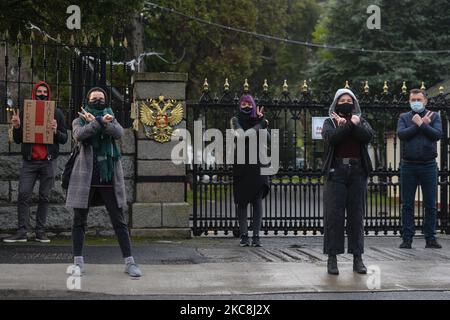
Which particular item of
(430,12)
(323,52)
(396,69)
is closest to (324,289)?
(396,69)

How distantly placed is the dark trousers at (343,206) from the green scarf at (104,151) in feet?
7.70

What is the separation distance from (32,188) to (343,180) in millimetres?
4583

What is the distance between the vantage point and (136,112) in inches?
458

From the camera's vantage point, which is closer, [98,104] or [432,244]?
[98,104]

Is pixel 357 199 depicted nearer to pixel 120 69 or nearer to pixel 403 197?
pixel 403 197

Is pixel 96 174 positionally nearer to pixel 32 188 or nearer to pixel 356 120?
pixel 356 120

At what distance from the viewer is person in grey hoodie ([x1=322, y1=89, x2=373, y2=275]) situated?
27.3ft

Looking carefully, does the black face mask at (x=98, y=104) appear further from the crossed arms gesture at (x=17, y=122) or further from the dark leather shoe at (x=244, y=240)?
the dark leather shoe at (x=244, y=240)

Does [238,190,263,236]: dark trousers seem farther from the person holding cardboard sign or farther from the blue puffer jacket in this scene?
the person holding cardboard sign

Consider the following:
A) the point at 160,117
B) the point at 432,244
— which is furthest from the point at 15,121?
the point at 432,244

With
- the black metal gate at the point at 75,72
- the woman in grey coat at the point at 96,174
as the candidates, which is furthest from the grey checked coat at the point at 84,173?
the black metal gate at the point at 75,72

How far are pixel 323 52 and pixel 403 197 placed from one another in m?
30.0

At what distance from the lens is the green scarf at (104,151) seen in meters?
7.80

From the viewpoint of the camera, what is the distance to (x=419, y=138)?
1079cm
